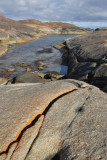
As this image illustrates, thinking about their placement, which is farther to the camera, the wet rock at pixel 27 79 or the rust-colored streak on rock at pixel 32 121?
the wet rock at pixel 27 79

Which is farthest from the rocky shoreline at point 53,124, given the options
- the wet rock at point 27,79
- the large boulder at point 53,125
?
the wet rock at point 27,79

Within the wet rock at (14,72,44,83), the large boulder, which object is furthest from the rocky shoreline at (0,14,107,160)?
the wet rock at (14,72,44,83)

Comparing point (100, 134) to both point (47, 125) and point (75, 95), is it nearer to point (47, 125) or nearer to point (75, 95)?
point (47, 125)

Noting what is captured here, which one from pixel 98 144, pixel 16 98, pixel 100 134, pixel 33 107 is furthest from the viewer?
pixel 16 98

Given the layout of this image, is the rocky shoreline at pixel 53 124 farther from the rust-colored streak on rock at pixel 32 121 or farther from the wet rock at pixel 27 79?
the wet rock at pixel 27 79

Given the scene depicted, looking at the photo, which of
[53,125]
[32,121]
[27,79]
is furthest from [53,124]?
[27,79]

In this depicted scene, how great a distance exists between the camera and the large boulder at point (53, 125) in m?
4.23

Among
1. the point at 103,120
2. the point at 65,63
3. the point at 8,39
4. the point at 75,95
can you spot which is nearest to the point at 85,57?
the point at 65,63

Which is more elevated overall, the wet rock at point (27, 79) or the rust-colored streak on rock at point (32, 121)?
the rust-colored streak on rock at point (32, 121)

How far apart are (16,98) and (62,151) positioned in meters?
3.18

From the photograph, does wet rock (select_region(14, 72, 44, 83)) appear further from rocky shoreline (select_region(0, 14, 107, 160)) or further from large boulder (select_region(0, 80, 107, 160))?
large boulder (select_region(0, 80, 107, 160))

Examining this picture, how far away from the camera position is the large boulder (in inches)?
166

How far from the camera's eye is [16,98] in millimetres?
6480

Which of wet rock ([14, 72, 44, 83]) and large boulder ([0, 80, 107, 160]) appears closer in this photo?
large boulder ([0, 80, 107, 160])
